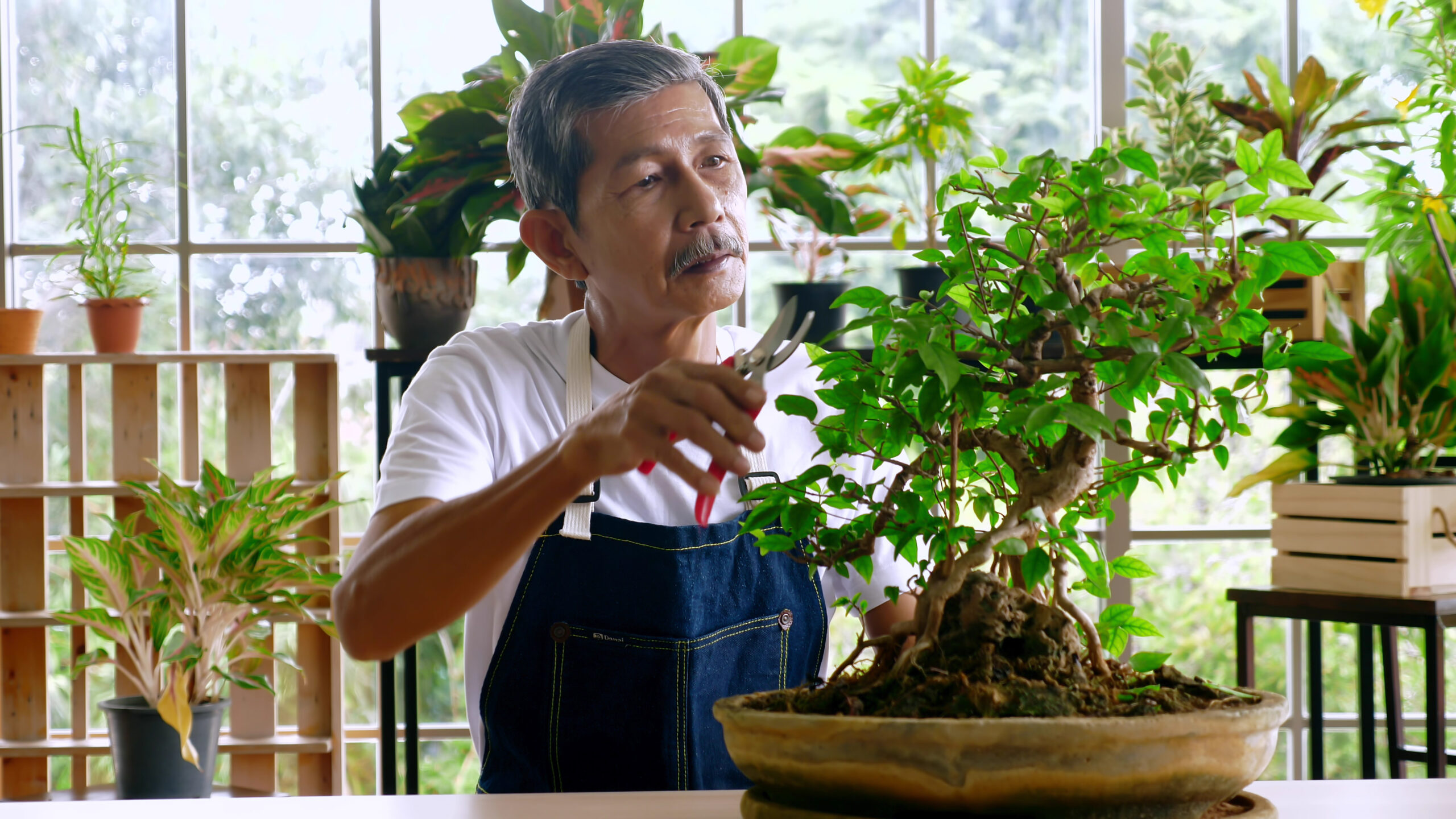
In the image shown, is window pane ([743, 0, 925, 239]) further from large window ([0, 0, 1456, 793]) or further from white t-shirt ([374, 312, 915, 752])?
white t-shirt ([374, 312, 915, 752])

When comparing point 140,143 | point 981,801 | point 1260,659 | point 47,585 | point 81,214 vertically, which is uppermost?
point 140,143

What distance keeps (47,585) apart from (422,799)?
116 inches

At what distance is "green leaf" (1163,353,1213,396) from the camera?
0.57 m

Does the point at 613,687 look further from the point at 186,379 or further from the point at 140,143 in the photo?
the point at 140,143

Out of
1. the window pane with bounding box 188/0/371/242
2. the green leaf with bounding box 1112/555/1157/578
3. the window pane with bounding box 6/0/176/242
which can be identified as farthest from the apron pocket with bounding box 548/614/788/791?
the window pane with bounding box 6/0/176/242

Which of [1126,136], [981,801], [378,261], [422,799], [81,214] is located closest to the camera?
[981,801]

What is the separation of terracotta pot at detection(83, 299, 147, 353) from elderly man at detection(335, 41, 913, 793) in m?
2.08

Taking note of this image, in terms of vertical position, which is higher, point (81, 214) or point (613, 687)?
point (81, 214)

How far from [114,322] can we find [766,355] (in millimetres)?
2866

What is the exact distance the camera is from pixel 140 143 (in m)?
3.22

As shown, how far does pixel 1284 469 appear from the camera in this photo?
2418mm

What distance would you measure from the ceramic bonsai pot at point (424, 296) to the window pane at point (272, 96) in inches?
41.6

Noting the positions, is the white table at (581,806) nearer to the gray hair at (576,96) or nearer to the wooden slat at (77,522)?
the gray hair at (576,96)

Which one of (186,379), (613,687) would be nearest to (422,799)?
(613,687)
